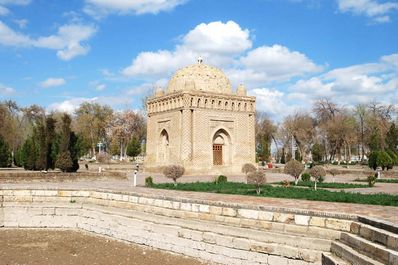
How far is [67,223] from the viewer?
14289mm

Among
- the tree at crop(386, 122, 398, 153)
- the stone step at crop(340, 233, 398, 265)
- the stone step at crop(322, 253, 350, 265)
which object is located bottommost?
the stone step at crop(322, 253, 350, 265)

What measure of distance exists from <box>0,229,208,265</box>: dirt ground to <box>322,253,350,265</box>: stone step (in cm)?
323

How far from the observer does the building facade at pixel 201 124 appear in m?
30.7

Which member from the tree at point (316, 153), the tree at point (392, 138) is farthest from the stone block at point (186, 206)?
the tree at point (316, 153)

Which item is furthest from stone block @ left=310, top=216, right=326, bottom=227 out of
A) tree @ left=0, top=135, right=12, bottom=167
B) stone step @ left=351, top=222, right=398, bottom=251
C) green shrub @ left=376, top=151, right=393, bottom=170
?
→ tree @ left=0, top=135, right=12, bottom=167

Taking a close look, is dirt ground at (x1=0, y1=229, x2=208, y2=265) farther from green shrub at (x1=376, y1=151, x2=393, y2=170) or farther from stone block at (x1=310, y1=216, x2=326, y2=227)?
green shrub at (x1=376, y1=151, x2=393, y2=170)

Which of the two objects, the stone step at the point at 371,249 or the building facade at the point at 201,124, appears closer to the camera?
the stone step at the point at 371,249

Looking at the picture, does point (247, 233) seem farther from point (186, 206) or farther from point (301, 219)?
point (186, 206)

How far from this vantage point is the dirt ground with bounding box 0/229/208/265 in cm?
1022

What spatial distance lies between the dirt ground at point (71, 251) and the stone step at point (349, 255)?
345cm

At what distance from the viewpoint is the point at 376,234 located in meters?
6.54

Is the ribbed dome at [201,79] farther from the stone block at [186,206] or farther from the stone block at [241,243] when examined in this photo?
the stone block at [241,243]

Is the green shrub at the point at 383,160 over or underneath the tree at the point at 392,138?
underneath

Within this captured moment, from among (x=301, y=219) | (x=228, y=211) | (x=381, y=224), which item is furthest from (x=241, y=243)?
(x=381, y=224)
